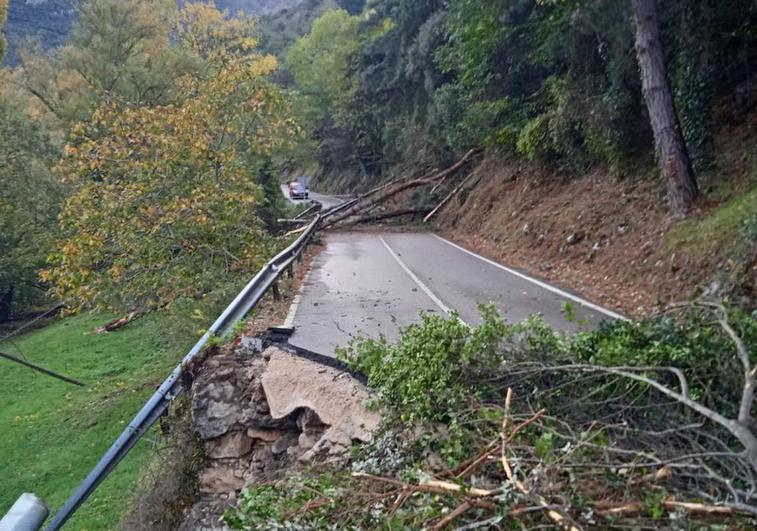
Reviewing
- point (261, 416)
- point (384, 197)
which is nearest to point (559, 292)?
point (261, 416)

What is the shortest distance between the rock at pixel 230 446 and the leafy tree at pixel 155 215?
22.3 ft

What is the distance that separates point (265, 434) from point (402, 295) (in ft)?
22.3

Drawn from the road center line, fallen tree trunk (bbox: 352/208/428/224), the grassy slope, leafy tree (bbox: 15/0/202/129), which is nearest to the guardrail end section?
the road center line

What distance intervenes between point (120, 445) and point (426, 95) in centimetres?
3357

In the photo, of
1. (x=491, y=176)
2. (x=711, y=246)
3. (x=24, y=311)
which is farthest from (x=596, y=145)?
(x=24, y=311)

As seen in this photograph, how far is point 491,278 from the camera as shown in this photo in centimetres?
1591

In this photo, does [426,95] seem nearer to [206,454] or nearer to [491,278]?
[491,278]

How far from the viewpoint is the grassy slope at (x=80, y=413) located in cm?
1150

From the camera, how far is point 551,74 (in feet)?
78.3

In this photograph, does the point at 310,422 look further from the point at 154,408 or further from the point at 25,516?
the point at 25,516

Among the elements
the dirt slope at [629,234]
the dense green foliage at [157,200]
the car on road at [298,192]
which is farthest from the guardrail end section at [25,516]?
the car on road at [298,192]

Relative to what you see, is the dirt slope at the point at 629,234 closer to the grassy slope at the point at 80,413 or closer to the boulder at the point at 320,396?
the boulder at the point at 320,396

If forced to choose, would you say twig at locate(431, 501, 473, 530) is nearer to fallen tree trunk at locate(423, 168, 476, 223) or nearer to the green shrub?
the green shrub

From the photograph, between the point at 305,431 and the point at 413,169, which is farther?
the point at 413,169
